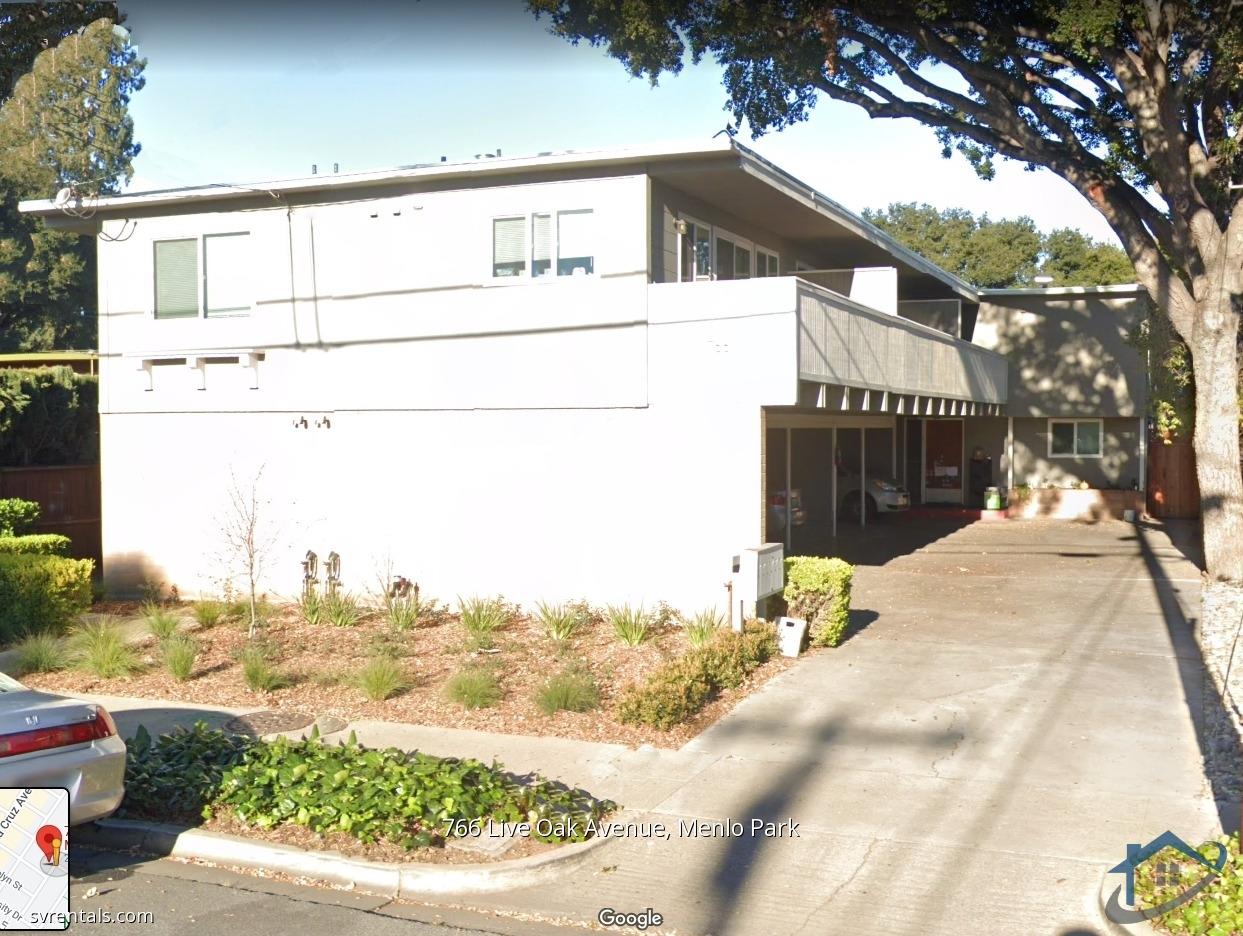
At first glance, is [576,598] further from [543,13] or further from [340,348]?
[543,13]

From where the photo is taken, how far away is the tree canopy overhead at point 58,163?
41.8 m

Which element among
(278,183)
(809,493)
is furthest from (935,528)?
(278,183)

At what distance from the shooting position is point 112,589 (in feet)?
60.8

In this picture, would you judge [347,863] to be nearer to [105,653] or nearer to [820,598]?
[105,653]

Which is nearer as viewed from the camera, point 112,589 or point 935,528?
point 112,589

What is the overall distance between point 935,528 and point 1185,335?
35.9 ft

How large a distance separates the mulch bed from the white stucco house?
140 centimetres

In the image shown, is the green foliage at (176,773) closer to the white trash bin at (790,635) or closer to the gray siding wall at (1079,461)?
the white trash bin at (790,635)

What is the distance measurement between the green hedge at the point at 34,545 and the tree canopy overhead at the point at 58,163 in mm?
26343

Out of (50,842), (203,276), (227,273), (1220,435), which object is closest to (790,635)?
(1220,435)

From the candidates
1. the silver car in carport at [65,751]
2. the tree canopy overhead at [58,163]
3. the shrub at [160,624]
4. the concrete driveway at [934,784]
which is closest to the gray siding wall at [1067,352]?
the concrete driveway at [934,784]

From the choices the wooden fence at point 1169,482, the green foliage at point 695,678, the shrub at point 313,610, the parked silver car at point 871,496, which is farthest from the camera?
the wooden fence at point 1169,482

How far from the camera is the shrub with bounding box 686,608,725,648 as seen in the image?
12.9 metres

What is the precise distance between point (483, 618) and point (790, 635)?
12.1 feet
